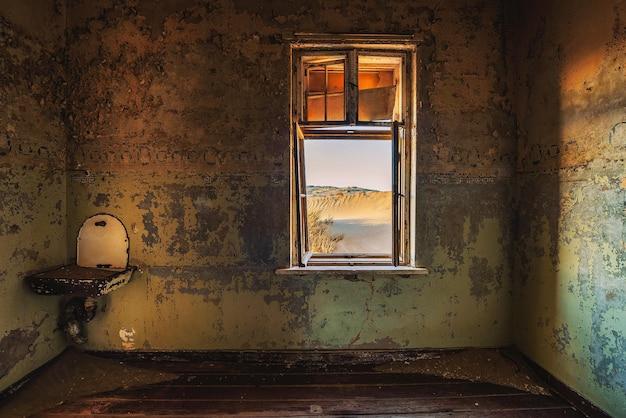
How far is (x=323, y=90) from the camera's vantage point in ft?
8.69

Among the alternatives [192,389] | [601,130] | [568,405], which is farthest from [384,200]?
[192,389]

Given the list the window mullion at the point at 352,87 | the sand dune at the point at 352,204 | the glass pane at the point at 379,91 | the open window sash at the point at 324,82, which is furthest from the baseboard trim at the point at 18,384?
the glass pane at the point at 379,91

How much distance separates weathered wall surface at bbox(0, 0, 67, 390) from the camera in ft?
6.63

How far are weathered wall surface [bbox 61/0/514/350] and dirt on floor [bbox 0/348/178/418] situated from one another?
18cm

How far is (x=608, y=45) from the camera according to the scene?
5.83 feet

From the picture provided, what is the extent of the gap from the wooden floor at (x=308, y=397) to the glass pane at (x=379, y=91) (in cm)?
203

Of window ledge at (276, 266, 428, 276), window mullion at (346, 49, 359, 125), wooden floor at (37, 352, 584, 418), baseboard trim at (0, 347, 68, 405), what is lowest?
wooden floor at (37, 352, 584, 418)

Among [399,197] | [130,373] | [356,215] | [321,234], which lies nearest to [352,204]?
[356,215]

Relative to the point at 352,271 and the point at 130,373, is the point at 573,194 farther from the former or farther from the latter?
the point at 130,373

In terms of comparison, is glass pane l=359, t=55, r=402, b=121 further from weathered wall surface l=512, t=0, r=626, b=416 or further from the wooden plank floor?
the wooden plank floor

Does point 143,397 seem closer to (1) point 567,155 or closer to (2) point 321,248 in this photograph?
(2) point 321,248

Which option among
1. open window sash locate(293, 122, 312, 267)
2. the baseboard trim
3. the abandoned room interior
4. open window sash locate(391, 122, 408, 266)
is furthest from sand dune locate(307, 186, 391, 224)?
the baseboard trim

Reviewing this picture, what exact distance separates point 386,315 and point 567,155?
65.3 inches

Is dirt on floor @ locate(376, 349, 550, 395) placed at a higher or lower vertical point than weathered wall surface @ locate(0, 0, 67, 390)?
lower
